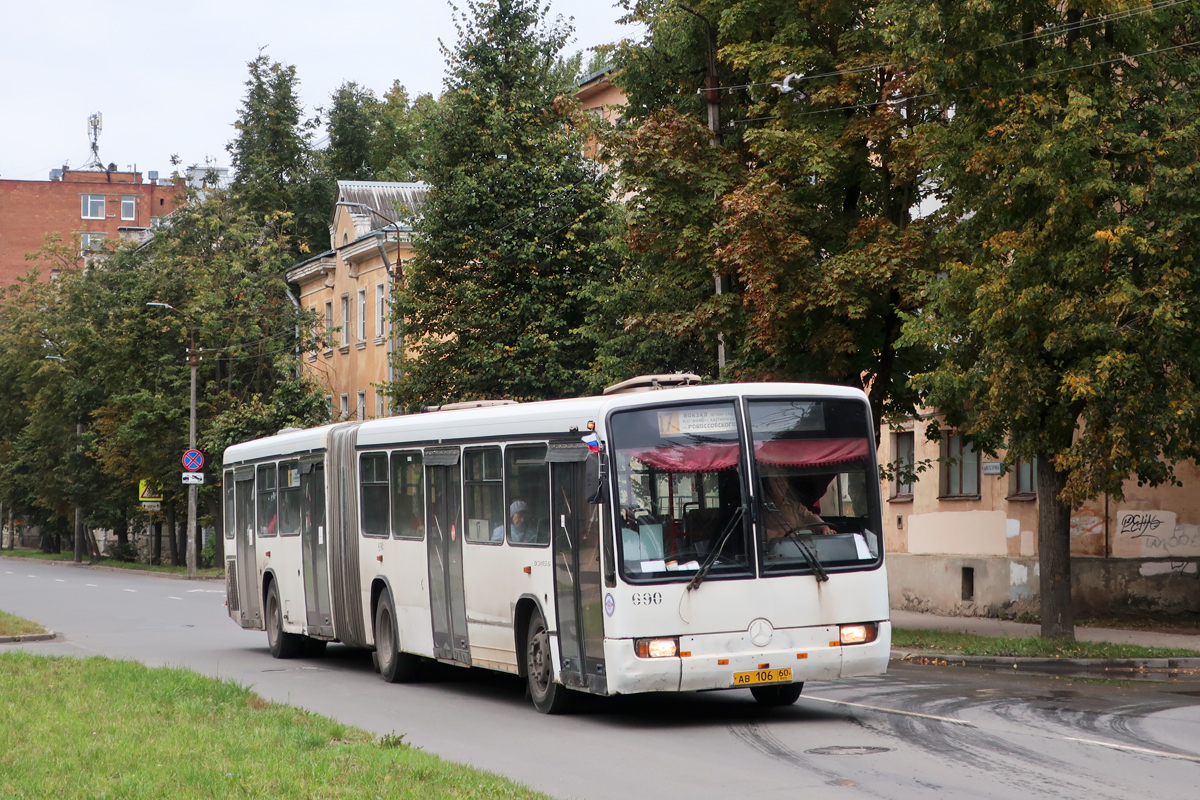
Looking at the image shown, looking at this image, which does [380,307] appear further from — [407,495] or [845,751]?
[845,751]

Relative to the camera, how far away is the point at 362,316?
62938mm

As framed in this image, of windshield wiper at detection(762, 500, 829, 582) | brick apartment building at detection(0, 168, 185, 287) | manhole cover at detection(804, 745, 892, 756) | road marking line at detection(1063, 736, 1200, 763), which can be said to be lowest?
road marking line at detection(1063, 736, 1200, 763)

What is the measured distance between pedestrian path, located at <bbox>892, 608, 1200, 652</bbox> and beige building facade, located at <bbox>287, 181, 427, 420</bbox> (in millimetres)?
32195

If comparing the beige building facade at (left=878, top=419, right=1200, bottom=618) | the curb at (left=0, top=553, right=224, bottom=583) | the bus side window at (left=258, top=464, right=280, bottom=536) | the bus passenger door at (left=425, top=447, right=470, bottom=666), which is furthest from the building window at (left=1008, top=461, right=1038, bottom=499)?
the curb at (left=0, top=553, right=224, bottom=583)

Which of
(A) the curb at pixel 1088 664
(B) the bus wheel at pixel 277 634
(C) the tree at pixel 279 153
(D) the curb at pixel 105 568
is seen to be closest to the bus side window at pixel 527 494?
(A) the curb at pixel 1088 664

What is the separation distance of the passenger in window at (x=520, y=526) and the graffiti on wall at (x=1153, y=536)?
15.3 m

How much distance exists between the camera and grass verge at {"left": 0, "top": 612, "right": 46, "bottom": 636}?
24.0 m

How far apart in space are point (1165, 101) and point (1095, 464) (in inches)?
181

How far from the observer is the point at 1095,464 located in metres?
18.8

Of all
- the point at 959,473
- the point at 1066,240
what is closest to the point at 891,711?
the point at 1066,240

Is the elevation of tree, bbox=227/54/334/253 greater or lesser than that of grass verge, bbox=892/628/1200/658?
greater

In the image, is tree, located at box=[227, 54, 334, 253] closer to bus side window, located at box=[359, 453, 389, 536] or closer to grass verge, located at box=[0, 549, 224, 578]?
grass verge, located at box=[0, 549, 224, 578]

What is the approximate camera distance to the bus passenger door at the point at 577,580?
1270cm

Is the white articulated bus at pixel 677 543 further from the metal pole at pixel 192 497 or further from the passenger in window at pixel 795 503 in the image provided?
the metal pole at pixel 192 497
